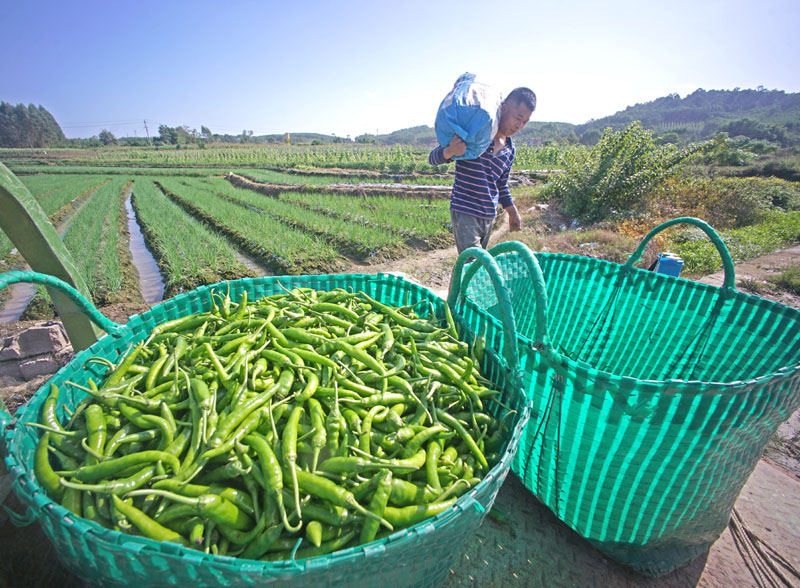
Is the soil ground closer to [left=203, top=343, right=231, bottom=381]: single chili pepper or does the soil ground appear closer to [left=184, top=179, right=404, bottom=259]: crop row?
[left=203, top=343, right=231, bottom=381]: single chili pepper

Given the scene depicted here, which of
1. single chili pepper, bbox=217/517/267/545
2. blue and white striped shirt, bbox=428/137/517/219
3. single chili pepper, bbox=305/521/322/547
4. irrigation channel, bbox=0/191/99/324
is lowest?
irrigation channel, bbox=0/191/99/324

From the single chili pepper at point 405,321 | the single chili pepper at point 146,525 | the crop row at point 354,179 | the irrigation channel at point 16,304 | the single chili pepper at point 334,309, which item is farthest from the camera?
the crop row at point 354,179

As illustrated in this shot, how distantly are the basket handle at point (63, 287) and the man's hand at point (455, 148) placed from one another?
2815 mm

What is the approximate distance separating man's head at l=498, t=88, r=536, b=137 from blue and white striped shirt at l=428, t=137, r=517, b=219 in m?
0.25

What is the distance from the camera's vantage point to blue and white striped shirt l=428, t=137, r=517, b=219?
3826mm

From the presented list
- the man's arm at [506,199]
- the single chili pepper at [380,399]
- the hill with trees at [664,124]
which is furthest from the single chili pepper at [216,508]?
the hill with trees at [664,124]

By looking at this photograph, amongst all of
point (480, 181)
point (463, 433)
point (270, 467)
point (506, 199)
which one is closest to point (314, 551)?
point (270, 467)

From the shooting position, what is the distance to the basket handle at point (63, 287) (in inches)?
58.0

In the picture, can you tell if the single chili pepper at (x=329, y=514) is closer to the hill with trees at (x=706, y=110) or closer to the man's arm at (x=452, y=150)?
the man's arm at (x=452, y=150)

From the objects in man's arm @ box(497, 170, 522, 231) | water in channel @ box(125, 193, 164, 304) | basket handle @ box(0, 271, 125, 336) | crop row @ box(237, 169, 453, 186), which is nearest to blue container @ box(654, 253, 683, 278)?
man's arm @ box(497, 170, 522, 231)

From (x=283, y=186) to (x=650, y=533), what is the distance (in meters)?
18.3

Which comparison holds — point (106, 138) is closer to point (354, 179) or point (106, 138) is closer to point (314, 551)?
point (354, 179)

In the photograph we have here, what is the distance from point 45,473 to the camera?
1378 millimetres

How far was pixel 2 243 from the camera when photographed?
8906 millimetres
